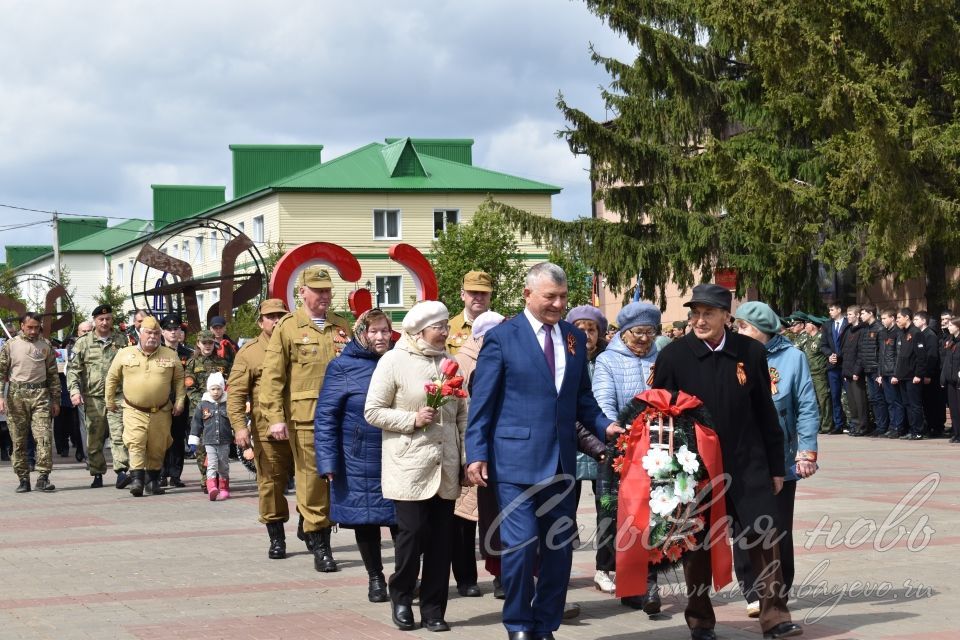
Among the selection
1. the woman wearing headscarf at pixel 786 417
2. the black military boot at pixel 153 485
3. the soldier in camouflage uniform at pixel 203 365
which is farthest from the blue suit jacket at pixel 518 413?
the soldier in camouflage uniform at pixel 203 365

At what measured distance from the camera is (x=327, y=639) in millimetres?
7395

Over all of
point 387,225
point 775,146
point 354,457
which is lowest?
point 354,457

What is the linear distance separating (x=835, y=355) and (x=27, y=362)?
1382cm

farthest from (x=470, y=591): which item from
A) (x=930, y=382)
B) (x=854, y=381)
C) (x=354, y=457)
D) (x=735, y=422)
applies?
(x=854, y=381)

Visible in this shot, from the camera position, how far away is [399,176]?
7350 centimetres

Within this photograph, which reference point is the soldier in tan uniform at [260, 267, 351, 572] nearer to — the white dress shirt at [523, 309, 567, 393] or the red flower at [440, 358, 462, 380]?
the red flower at [440, 358, 462, 380]

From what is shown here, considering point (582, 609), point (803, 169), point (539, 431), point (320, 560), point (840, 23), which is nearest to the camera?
point (539, 431)

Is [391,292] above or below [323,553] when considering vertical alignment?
above

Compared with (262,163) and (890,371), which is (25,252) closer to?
(262,163)

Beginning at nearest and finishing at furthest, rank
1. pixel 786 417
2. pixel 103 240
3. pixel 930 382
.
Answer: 1. pixel 786 417
2. pixel 930 382
3. pixel 103 240

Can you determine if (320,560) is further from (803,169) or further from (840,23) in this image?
(803,169)

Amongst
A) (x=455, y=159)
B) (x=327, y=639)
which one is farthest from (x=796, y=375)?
(x=455, y=159)

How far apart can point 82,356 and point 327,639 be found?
1060cm

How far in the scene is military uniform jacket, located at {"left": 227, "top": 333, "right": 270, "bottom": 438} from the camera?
1070 cm
